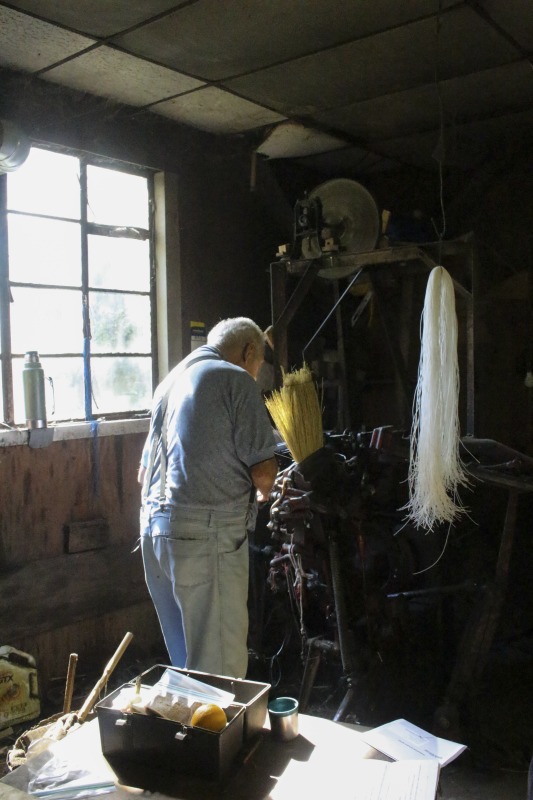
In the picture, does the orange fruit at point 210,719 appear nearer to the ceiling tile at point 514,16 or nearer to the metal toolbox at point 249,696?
the metal toolbox at point 249,696

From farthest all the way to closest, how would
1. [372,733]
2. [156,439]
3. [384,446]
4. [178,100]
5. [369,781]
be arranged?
[178,100]
[384,446]
[156,439]
[372,733]
[369,781]

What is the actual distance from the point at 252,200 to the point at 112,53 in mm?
1752

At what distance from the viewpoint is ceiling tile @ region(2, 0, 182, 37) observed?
9.20ft

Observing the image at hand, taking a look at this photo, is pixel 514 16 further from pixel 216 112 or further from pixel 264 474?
pixel 264 474

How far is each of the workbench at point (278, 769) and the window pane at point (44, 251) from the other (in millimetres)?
2521

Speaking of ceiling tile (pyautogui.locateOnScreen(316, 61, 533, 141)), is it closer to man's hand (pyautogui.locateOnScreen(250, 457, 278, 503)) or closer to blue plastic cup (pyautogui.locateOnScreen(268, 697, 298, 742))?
man's hand (pyautogui.locateOnScreen(250, 457, 278, 503))

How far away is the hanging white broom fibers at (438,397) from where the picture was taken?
2615 mm

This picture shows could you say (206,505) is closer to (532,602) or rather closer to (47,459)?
(47,459)

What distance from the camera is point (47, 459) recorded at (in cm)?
361

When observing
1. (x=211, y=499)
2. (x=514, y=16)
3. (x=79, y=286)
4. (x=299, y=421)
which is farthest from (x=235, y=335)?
(x=514, y=16)

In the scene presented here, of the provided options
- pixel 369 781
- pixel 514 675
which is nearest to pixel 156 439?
pixel 369 781

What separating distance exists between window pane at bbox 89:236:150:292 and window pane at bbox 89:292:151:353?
0.07 meters

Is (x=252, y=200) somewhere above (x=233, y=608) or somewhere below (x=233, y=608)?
above

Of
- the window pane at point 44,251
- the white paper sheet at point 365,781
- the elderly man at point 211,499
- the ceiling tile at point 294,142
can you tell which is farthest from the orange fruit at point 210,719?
the ceiling tile at point 294,142
